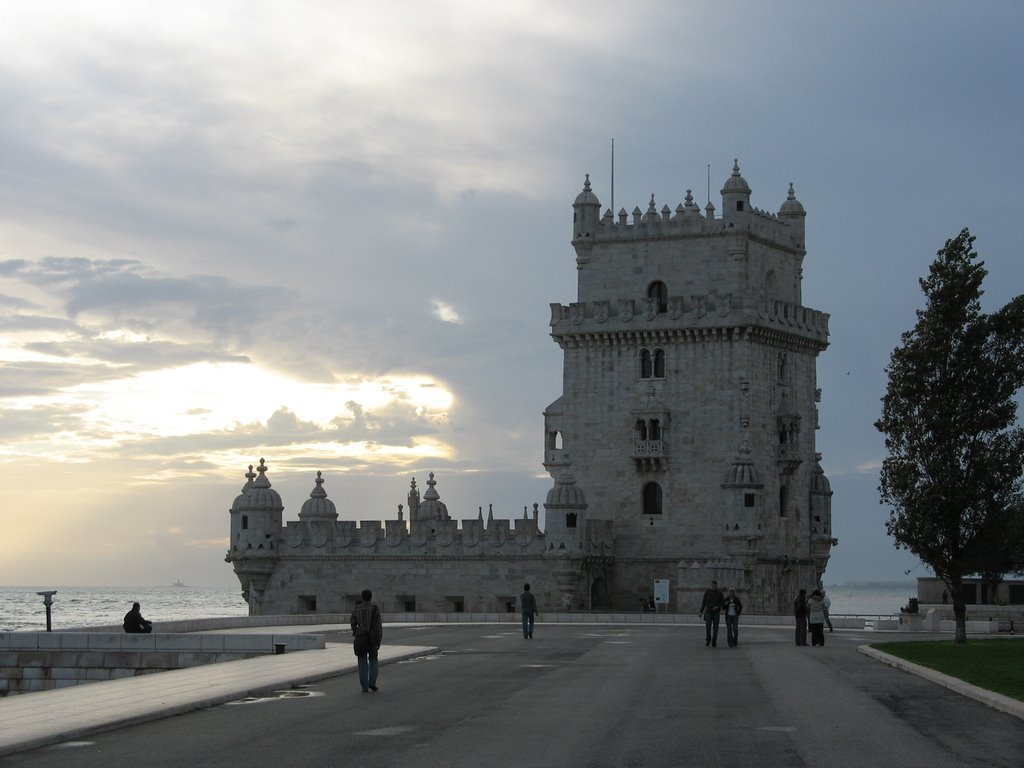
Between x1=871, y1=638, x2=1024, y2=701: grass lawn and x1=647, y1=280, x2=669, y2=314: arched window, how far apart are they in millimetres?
29709

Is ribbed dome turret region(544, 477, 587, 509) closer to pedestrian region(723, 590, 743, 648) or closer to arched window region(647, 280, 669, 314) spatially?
arched window region(647, 280, 669, 314)

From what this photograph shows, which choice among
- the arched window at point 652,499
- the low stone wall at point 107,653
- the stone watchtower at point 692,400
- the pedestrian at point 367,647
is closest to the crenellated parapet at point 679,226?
the stone watchtower at point 692,400

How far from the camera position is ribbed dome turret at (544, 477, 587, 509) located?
70375 millimetres

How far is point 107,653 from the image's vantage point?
130 ft

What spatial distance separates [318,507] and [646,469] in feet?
53.4

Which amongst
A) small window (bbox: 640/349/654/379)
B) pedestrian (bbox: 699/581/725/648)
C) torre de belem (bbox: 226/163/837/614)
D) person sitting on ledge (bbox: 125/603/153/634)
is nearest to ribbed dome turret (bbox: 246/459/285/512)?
torre de belem (bbox: 226/163/837/614)

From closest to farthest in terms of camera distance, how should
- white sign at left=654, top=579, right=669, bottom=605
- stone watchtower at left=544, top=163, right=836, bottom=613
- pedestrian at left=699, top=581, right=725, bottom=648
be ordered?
pedestrian at left=699, top=581, right=725, bottom=648 → white sign at left=654, top=579, right=669, bottom=605 → stone watchtower at left=544, top=163, right=836, bottom=613

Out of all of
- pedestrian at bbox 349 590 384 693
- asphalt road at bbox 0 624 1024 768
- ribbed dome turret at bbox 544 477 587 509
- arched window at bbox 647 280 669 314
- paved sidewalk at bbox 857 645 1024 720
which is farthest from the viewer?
arched window at bbox 647 280 669 314

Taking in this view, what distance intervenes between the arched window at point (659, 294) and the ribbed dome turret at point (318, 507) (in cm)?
1853

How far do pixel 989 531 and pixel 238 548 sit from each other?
1620 inches

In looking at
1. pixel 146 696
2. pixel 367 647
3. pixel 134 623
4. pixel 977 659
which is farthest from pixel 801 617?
pixel 146 696

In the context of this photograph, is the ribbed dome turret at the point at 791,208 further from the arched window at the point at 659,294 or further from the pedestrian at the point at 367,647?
the pedestrian at the point at 367,647

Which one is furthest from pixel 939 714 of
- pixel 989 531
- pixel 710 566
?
pixel 710 566

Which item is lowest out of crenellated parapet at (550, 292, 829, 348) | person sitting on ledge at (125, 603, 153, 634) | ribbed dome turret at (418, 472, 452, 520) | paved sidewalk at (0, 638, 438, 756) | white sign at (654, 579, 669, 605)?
paved sidewalk at (0, 638, 438, 756)
